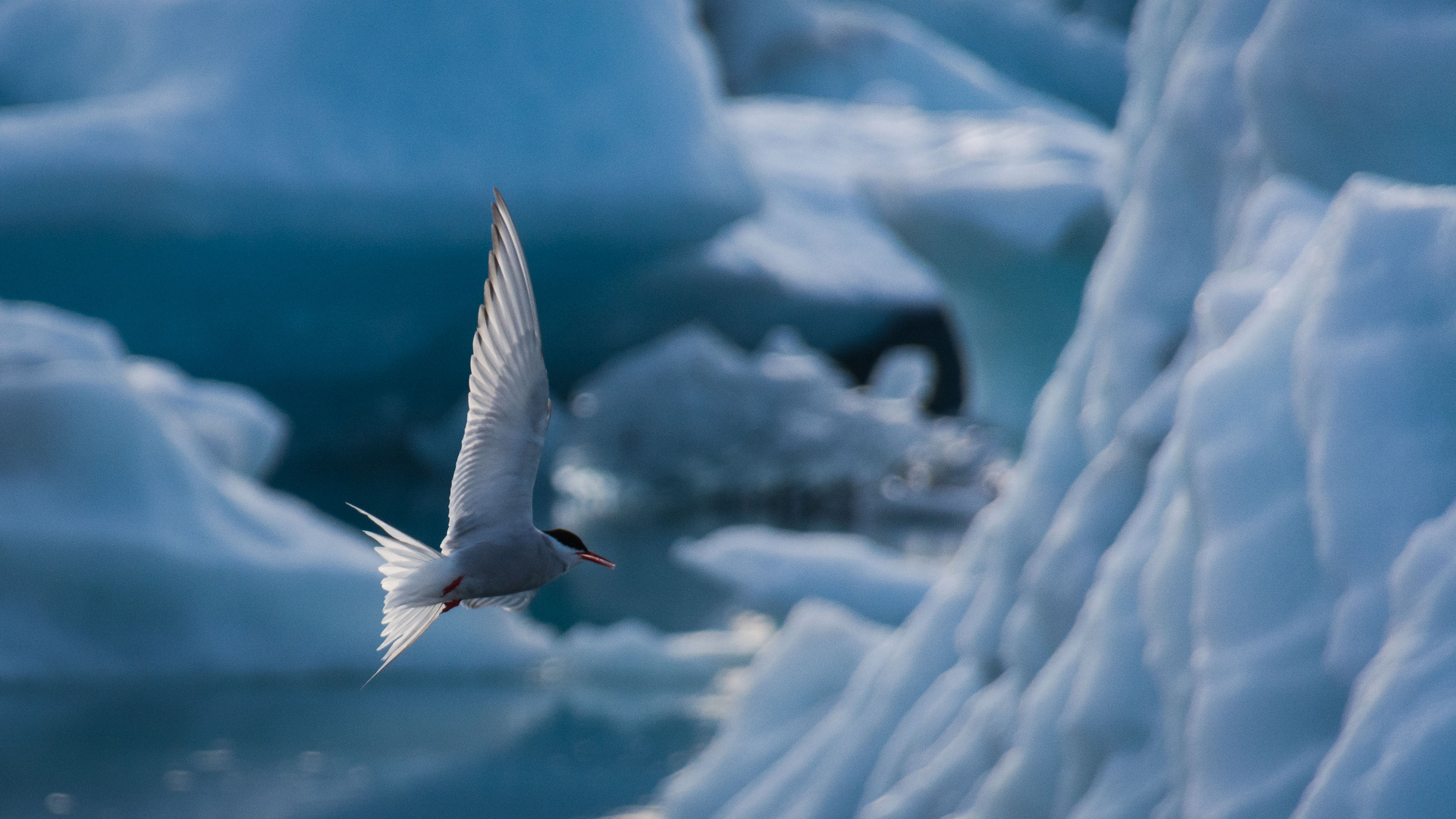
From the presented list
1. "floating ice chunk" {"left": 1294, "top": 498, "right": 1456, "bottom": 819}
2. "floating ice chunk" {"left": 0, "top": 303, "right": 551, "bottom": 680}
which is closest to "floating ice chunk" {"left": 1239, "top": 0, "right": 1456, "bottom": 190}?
"floating ice chunk" {"left": 1294, "top": 498, "right": 1456, "bottom": 819}

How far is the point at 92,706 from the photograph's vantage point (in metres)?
3.78

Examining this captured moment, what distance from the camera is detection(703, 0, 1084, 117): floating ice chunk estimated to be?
46.0 feet

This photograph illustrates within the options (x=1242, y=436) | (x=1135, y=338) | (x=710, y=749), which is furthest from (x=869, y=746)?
(x=1242, y=436)

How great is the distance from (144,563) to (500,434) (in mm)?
3159

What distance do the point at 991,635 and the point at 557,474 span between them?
6062mm

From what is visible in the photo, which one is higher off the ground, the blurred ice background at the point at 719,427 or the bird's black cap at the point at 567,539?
the blurred ice background at the point at 719,427

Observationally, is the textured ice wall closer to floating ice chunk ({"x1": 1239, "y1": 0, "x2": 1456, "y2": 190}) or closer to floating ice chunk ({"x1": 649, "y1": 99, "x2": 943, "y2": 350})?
floating ice chunk ({"x1": 1239, "y1": 0, "x2": 1456, "y2": 190})

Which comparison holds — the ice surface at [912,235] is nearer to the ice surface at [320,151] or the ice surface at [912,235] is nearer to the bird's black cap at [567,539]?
the ice surface at [320,151]

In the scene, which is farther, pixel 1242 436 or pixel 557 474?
pixel 557 474

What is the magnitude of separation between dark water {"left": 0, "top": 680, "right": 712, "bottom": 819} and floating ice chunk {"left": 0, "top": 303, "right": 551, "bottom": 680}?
122mm

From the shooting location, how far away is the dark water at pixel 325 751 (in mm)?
3162

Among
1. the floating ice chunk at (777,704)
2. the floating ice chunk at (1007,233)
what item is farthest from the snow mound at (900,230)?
the floating ice chunk at (777,704)

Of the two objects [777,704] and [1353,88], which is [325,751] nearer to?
[777,704]

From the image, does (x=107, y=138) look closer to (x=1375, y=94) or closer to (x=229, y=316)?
(x=229, y=316)
